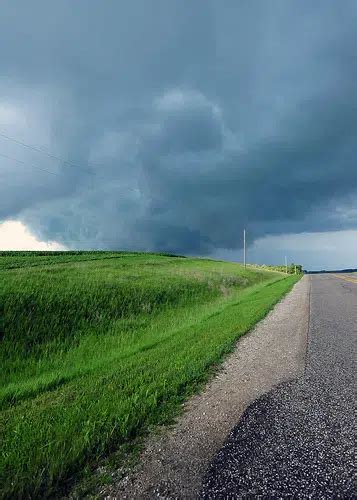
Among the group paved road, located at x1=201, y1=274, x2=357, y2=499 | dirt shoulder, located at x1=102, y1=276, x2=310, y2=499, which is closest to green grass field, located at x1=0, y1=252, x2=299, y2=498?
dirt shoulder, located at x1=102, y1=276, x2=310, y2=499

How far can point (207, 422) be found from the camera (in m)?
4.32

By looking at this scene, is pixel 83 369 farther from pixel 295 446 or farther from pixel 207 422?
pixel 295 446

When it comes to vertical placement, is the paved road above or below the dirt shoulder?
above

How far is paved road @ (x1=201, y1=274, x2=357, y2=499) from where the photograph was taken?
297cm

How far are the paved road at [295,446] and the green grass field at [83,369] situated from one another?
126 cm

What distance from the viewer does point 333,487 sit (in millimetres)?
2959

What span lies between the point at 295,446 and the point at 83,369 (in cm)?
572

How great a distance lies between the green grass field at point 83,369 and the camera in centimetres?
369

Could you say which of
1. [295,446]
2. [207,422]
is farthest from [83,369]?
[295,446]

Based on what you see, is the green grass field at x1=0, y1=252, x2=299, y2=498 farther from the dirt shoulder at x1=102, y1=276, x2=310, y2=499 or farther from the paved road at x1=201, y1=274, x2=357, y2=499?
the paved road at x1=201, y1=274, x2=357, y2=499

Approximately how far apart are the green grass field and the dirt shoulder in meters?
0.37

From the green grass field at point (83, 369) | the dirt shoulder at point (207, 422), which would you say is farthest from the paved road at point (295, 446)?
the green grass field at point (83, 369)

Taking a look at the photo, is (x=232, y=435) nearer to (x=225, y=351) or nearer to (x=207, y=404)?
(x=207, y=404)

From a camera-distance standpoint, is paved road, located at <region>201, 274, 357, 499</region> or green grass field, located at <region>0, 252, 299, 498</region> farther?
green grass field, located at <region>0, 252, 299, 498</region>
